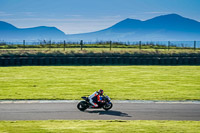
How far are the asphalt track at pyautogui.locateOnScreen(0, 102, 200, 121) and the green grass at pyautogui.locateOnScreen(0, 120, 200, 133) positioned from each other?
119 cm

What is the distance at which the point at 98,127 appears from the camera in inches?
368

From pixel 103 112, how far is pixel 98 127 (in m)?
3.26

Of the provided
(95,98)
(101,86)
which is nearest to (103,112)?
(95,98)

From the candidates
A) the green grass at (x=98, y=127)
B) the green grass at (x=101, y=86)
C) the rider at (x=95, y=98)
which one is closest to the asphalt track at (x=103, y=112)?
the rider at (x=95, y=98)

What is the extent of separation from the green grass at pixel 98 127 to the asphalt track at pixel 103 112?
1189 millimetres

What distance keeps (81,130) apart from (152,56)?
26.1m

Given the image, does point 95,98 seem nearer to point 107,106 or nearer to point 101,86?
point 107,106

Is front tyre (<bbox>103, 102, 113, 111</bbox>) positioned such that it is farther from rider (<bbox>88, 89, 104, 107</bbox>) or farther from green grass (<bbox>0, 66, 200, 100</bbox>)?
green grass (<bbox>0, 66, 200, 100</bbox>)

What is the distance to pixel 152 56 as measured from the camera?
34000 millimetres

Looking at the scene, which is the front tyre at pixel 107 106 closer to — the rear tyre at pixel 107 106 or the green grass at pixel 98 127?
the rear tyre at pixel 107 106

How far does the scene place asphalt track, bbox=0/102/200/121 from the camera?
1159 cm

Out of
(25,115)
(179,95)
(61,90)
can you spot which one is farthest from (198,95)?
(25,115)

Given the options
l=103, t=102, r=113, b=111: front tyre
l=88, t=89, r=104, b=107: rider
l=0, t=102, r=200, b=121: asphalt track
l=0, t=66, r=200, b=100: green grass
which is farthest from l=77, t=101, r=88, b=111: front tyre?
l=0, t=66, r=200, b=100: green grass

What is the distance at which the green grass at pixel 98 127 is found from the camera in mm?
8914
